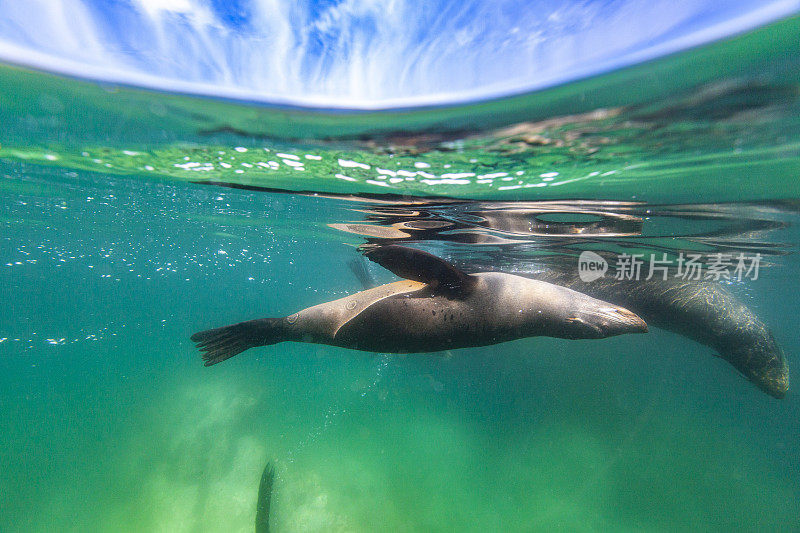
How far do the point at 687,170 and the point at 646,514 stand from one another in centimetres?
816

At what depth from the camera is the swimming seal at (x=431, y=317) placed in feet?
11.2

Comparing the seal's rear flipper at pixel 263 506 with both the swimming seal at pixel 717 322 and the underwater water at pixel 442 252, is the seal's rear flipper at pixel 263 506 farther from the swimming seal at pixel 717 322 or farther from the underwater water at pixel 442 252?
the swimming seal at pixel 717 322

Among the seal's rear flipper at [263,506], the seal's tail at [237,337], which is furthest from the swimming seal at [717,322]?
the seal's rear flipper at [263,506]

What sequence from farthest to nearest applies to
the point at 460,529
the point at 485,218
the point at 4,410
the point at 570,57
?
the point at 4,410
the point at 460,529
the point at 485,218
the point at 570,57

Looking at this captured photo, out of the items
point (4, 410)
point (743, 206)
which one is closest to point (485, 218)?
point (743, 206)

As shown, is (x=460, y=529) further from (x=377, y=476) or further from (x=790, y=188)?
(x=790, y=188)

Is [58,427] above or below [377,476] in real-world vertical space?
below

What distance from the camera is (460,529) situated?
7371mm

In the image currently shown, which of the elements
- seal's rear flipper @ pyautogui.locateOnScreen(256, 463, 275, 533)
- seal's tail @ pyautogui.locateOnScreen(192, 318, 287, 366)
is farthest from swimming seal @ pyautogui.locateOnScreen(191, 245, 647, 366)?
seal's rear flipper @ pyautogui.locateOnScreen(256, 463, 275, 533)

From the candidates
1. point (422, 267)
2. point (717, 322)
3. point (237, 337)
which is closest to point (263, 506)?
point (237, 337)

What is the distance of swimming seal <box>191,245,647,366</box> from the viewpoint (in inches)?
135

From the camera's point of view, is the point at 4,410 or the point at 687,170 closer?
the point at 687,170

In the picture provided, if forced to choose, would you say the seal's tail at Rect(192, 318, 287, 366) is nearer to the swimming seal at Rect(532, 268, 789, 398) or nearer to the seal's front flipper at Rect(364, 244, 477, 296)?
the seal's front flipper at Rect(364, 244, 477, 296)

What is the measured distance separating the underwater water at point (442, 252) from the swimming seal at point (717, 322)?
1.35 meters
